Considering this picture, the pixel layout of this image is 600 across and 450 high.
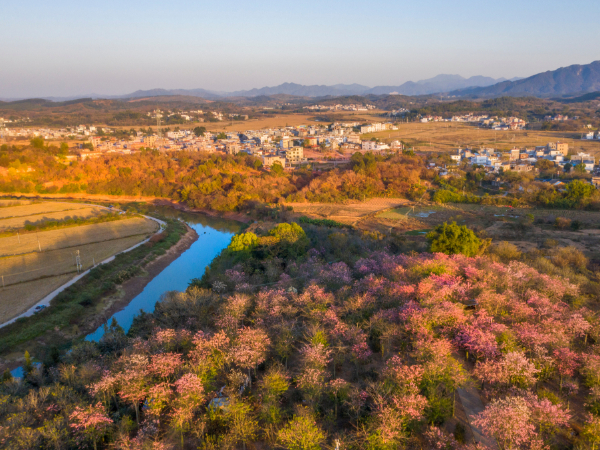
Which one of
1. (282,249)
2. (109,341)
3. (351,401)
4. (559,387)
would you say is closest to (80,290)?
(109,341)

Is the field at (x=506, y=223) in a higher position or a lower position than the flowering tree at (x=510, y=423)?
lower

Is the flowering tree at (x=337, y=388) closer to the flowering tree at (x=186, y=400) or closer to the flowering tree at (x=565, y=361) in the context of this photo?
the flowering tree at (x=186, y=400)

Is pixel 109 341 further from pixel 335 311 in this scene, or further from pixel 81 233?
pixel 81 233

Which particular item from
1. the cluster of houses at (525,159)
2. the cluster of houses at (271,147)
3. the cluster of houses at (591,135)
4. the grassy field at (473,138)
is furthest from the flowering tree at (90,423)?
the cluster of houses at (591,135)

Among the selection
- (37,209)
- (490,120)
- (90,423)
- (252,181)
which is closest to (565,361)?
(90,423)

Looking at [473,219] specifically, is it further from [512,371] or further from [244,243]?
[512,371]
